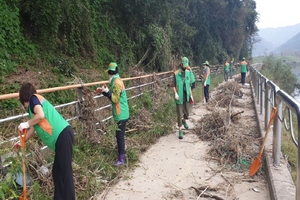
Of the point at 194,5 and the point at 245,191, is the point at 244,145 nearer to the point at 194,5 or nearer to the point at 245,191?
the point at 245,191

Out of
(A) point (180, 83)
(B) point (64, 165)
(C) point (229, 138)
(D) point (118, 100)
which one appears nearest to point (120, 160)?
(D) point (118, 100)

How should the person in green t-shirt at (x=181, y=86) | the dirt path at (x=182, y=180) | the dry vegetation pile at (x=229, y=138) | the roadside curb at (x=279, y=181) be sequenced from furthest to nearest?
the person in green t-shirt at (x=181, y=86) < the dry vegetation pile at (x=229, y=138) < the dirt path at (x=182, y=180) < the roadside curb at (x=279, y=181)

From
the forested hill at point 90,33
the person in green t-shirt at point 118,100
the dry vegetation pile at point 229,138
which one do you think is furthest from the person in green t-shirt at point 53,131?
the forested hill at point 90,33

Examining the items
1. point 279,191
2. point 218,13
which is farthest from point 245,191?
point 218,13

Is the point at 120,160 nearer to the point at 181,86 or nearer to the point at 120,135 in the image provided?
the point at 120,135

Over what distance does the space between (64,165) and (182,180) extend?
1.94m

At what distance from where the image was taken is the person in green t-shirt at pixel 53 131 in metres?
2.82

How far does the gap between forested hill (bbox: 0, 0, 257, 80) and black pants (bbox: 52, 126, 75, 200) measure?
4.60 meters

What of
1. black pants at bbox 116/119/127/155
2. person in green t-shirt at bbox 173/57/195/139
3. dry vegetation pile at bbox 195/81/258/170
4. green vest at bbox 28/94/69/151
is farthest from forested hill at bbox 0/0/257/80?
dry vegetation pile at bbox 195/81/258/170

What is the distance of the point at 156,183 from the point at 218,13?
26.5 meters

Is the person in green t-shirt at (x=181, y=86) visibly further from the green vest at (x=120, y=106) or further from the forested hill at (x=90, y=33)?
the forested hill at (x=90, y=33)

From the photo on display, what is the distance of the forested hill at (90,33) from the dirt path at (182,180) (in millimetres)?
4425

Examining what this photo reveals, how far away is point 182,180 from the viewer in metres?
4.21

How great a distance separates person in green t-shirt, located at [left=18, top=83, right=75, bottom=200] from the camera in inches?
111
